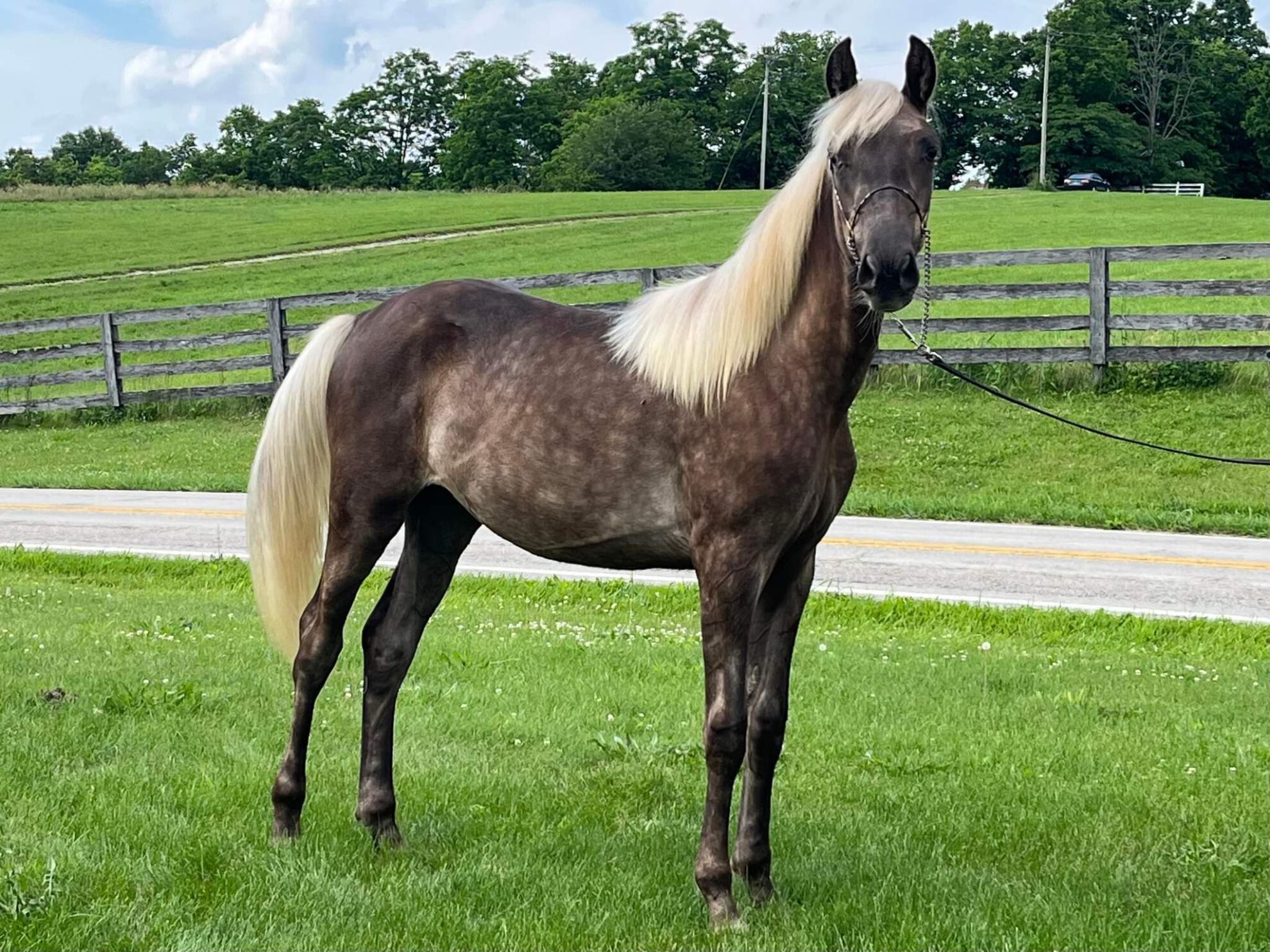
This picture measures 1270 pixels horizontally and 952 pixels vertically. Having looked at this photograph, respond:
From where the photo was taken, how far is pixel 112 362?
72.9ft

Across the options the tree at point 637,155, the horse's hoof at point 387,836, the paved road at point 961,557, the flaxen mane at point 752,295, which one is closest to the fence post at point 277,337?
the paved road at point 961,557

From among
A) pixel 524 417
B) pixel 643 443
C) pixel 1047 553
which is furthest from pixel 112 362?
pixel 643 443

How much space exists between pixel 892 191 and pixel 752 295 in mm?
631

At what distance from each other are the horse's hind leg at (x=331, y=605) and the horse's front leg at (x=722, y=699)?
151 cm

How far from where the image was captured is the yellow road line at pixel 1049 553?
10555mm

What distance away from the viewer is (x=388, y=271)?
3425 cm

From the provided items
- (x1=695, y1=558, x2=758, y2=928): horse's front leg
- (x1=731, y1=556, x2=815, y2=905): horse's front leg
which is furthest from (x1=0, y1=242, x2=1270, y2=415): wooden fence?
(x1=695, y1=558, x2=758, y2=928): horse's front leg

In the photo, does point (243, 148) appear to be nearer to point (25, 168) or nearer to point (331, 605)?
A: point (25, 168)

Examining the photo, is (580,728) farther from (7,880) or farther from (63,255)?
(63,255)

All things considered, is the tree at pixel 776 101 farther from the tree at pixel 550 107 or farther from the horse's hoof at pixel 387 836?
the horse's hoof at pixel 387 836

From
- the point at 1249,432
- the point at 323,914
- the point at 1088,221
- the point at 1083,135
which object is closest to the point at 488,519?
the point at 323,914

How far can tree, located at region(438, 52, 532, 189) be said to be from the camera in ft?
259

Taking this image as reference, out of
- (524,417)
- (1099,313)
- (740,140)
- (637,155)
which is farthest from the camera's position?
(637,155)

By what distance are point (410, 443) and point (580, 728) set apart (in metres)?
1.99
